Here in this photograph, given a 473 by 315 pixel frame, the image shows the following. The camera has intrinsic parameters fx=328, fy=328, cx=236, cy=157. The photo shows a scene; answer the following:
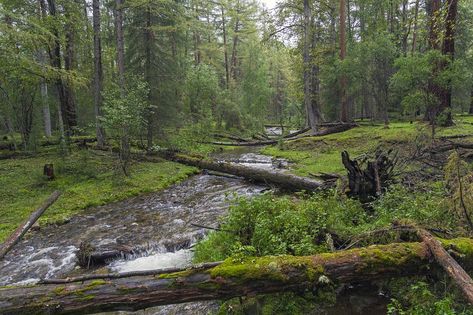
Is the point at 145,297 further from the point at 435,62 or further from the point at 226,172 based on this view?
the point at 435,62

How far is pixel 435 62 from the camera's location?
1403 cm

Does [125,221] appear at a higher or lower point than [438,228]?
lower

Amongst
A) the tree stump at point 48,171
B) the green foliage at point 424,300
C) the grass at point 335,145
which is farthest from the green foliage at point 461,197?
the tree stump at point 48,171

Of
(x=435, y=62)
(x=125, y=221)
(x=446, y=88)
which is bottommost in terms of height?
(x=125, y=221)

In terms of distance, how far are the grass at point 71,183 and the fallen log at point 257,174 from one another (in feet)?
2.11

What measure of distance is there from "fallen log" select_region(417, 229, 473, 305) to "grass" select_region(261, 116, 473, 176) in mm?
7870

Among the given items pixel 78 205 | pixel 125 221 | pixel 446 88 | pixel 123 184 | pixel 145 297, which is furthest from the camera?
pixel 446 88

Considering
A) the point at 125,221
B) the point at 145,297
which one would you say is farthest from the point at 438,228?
the point at 125,221

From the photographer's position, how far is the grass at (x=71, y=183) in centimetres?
973

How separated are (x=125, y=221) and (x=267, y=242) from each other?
5344mm

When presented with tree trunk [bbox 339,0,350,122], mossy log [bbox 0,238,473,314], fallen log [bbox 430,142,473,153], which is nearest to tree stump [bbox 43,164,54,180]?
mossy log [bbox 0,238,473,314]

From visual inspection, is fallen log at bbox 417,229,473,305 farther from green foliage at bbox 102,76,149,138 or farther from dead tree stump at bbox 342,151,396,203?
green foliage at bbox 102,76,149,138

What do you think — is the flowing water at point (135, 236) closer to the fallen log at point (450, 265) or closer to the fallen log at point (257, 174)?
the fallen log at point (257, 174)

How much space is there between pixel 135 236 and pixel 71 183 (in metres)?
5.79
